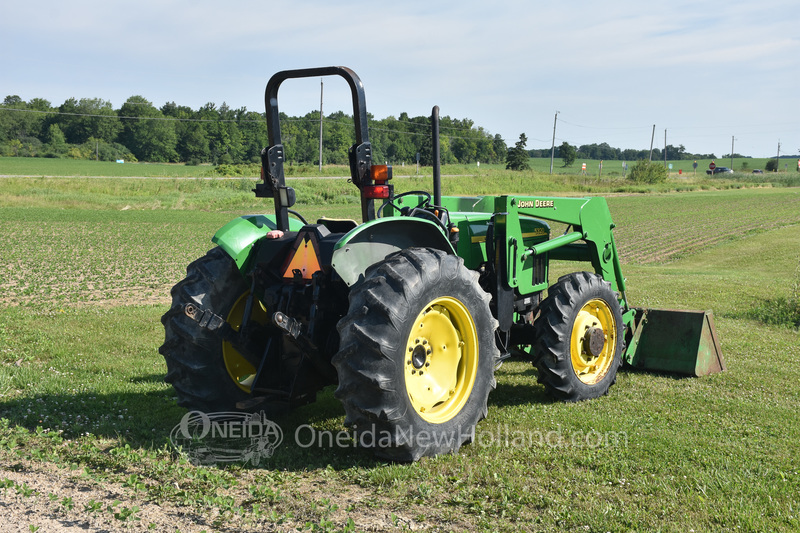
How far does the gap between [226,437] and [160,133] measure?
85.3 metres

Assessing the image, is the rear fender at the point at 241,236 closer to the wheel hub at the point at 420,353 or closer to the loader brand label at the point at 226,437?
the loader brand label at the point at 226,437

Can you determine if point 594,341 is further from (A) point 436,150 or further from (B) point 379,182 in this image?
(B) point 379,182

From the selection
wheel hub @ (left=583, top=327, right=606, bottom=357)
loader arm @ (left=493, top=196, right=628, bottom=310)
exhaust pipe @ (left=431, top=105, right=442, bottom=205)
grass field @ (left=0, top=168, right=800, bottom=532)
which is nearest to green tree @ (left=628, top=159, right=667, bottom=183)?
grass field @ (left=0, top=168, right=800, bottom=532)

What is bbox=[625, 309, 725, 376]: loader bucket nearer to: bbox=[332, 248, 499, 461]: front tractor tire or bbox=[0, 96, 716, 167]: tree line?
bbox=[332, 248, 499, 461]: front tractor tire

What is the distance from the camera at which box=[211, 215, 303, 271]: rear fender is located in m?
5.04

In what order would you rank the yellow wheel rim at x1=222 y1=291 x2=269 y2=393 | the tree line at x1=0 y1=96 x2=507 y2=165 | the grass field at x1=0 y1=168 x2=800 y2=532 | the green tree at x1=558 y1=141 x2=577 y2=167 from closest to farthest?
the grass field at x1=0 y1=168 x2=800 y2=532 < the yellow wheel rim at x1=222 y1=291 x2=269 y2=393 < the tree line at x1=0 y1=96 x2=507 y2=165 < the green tree at x1=558 y1=141 x2=577 y2=167

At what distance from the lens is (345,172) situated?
5681cm

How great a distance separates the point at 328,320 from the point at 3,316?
700 cm

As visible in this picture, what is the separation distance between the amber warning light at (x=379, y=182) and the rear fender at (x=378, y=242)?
0.19 metres

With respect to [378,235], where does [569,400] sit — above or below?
below

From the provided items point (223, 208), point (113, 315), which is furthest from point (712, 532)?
point (223, 208)

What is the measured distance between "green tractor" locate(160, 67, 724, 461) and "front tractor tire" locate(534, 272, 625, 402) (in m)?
0.02

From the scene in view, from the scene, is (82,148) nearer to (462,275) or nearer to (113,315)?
(113,315)

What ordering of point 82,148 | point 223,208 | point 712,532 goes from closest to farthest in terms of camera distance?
1. point 712,532
2. point 223,208
3. point 82,148
